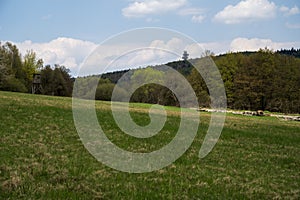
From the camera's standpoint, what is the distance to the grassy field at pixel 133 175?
7797 millimetres

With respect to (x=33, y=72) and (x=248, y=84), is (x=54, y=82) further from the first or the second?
(x=248, y=84)

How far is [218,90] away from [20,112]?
5316 cm

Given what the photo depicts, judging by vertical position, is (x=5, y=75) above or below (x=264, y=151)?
above

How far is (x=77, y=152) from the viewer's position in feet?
39.4

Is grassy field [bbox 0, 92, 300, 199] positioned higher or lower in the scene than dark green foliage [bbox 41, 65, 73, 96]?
lower

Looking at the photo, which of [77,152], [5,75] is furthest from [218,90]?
[77,152]

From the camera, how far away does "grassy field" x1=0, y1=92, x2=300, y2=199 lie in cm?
780

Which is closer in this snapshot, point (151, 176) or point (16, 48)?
point (151, 176)

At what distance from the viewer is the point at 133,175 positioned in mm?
9422

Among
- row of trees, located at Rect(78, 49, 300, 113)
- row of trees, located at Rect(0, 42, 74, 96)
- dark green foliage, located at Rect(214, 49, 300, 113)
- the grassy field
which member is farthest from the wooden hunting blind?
the grassy field

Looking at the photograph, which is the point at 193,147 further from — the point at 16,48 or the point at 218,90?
the point at 16,48

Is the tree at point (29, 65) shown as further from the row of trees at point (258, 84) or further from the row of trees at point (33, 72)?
the row of trees at point (258, 84)

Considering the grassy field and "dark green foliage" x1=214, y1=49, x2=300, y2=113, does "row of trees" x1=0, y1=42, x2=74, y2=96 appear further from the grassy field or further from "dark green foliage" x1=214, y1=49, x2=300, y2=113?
the grassy field

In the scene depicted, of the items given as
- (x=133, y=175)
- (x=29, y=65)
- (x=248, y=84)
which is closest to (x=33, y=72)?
(x=29, y=65)
